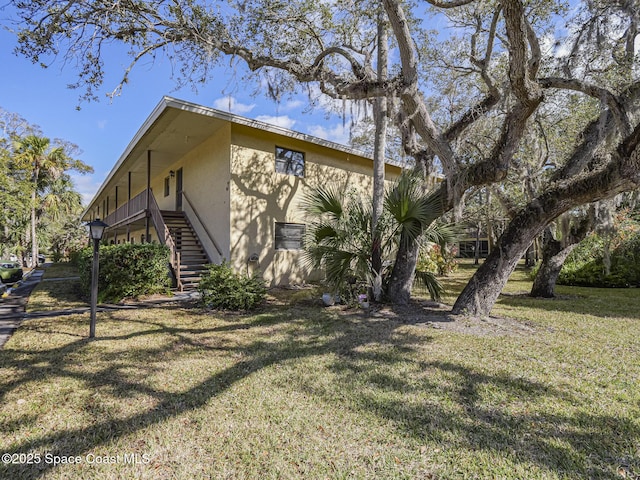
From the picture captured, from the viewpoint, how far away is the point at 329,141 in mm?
11977

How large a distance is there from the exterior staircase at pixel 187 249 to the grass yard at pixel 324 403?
438 cm

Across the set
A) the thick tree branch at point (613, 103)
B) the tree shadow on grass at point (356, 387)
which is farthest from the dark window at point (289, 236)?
the thick tree branch at point (613, 103)

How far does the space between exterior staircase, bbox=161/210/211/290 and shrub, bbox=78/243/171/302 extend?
136 centimetres

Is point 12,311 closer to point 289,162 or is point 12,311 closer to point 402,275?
point 289,162

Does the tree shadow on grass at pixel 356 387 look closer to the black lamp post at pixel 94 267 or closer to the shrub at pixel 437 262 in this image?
the black lamp post at pixel 94 267

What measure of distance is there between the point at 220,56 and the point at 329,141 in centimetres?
603

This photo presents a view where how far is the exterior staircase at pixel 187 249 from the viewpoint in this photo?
10109 millimetres

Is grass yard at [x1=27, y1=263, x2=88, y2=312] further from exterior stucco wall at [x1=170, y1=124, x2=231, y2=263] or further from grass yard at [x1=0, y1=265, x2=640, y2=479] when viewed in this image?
exterior stucco wall at [x1=170, y1=124, x2=231, y2=263]

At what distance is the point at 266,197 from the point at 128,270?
4.66 m

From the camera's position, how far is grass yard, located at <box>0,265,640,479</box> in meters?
2.29

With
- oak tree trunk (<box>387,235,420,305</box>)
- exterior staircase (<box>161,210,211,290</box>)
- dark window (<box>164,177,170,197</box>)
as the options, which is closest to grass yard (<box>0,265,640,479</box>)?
oak tree trunk (<box>387,235,420,305</box>)

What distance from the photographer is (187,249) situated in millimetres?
11914

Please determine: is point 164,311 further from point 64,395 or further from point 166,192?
point 166,192

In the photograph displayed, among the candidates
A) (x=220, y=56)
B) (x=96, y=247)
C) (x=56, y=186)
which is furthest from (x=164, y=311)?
(x=56, y=186)
